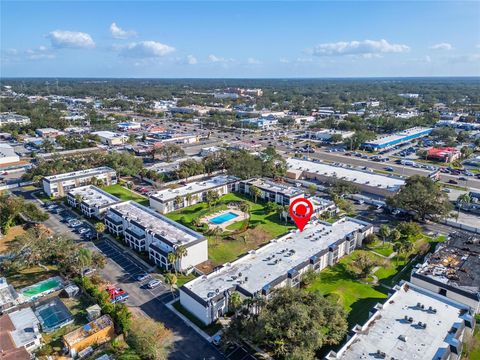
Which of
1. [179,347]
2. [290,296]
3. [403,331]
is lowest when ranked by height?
[179,347]

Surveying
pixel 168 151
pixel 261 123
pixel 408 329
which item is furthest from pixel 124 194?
pixel 261 123

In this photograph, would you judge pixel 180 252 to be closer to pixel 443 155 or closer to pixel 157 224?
pixel 157 224

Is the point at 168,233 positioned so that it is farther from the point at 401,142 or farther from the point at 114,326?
the point at 401,142

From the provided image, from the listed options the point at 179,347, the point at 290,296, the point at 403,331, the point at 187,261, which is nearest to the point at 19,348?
the point at 179,347

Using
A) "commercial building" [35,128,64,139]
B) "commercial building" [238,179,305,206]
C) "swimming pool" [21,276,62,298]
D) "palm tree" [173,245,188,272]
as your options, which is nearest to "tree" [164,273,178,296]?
"palm tree" [173,245,188,272]

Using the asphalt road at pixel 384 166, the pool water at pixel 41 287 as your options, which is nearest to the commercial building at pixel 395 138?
the asphalt road at pixel 384 166

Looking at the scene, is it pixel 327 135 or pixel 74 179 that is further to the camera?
pixel 327 135

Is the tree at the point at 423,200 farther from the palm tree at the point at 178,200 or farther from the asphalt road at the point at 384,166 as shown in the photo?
the palm tree at the point at 178,200
